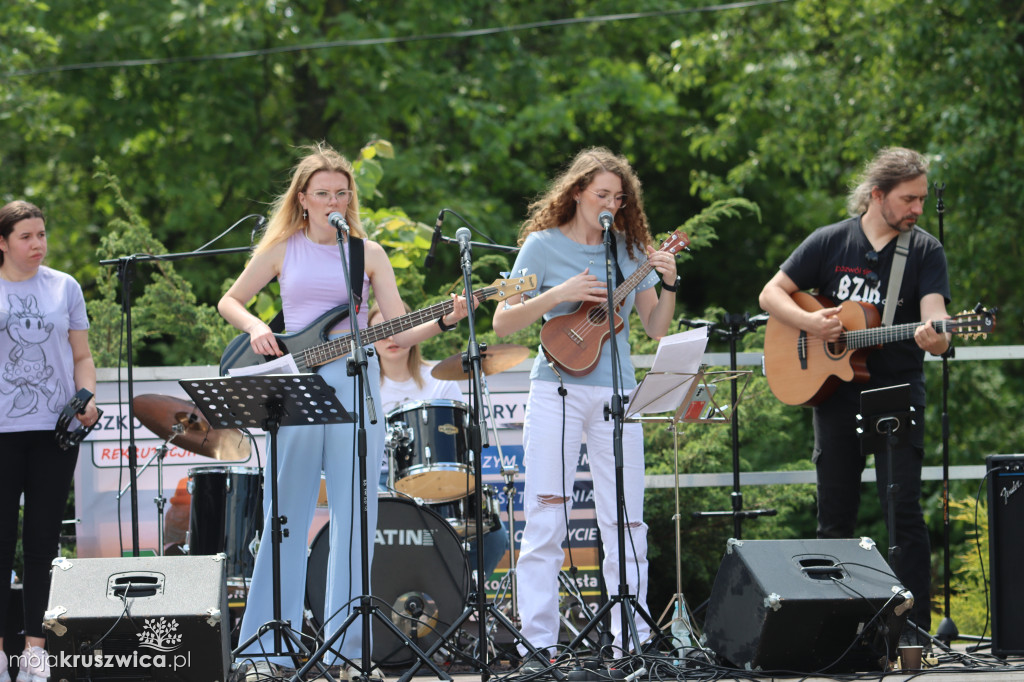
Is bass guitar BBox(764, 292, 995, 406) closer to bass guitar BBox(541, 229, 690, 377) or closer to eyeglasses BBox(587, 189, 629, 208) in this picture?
bass guitar BBox(541, 229, 690, 377)

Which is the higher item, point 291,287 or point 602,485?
point 291,287

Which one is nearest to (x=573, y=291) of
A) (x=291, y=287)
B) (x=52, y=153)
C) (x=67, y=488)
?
(x=291, y=287)

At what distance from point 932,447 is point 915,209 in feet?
26.8

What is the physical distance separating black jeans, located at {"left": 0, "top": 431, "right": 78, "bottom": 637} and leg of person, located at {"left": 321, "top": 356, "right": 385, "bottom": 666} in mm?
1355

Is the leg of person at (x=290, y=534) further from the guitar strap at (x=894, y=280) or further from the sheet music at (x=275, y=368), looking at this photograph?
the guitar strap at (x=894, y=280)

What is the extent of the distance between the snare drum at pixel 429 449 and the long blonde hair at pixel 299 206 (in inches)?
55.6

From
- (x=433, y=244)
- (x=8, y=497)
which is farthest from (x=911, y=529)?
(x=8, y=497)

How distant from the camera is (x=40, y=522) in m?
4.91

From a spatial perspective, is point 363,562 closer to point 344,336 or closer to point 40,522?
point 344,336

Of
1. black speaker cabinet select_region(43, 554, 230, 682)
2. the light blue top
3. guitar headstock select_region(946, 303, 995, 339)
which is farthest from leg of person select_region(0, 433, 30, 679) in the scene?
guitar headstock select_region(946, 303, 995, 339)

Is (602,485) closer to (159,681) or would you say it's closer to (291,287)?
(291,287)

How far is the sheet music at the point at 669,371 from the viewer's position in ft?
14.3

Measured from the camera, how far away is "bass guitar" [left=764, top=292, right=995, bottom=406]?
16.1ft

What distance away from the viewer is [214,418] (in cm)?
441
